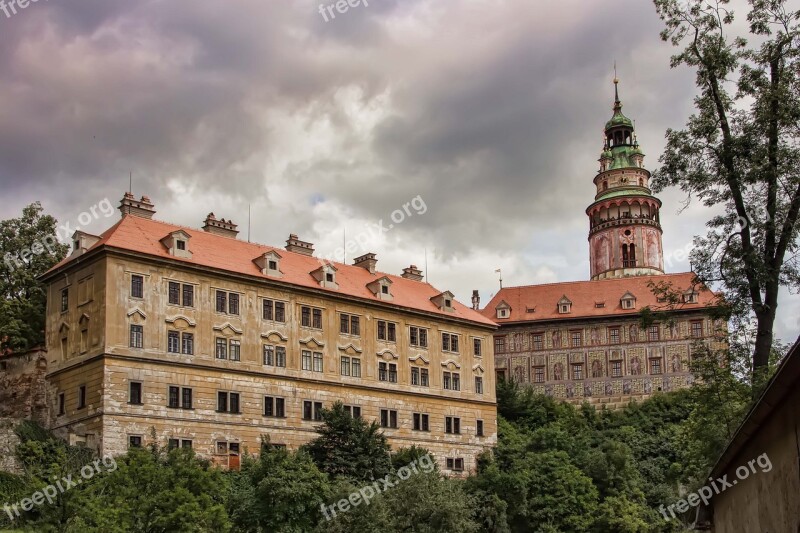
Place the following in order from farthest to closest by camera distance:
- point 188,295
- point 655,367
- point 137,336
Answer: point 655,367 < point 188,295 < point 137,336

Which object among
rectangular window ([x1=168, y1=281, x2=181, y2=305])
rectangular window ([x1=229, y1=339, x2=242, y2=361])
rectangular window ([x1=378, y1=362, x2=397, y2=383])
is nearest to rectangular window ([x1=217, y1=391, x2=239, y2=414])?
rectangular window ([x1=229, y1=339, x2=242, y2=361])

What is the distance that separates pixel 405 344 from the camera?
58.2 meters

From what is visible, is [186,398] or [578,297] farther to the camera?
[578,297]

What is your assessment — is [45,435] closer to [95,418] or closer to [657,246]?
[95,418]

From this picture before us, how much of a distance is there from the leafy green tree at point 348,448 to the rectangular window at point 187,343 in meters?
6.84

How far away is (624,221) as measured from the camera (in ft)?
300

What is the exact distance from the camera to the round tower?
90.6m

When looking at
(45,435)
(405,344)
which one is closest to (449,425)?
(405,344)

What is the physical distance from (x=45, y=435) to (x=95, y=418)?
2468mm

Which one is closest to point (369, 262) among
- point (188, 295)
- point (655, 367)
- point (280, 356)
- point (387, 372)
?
point (387, 372)

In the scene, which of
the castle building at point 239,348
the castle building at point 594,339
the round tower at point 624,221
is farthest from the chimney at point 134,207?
the round tower at point 624,221

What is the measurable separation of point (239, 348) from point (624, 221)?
49.7m

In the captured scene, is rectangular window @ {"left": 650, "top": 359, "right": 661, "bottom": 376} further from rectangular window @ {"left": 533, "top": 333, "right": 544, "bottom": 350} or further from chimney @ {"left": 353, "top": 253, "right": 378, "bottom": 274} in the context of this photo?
chimney @ {"left": 353, "top": 253, "right": 378, "bottom": 274}

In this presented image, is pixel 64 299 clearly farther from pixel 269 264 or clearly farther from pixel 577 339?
pixel 577 339
